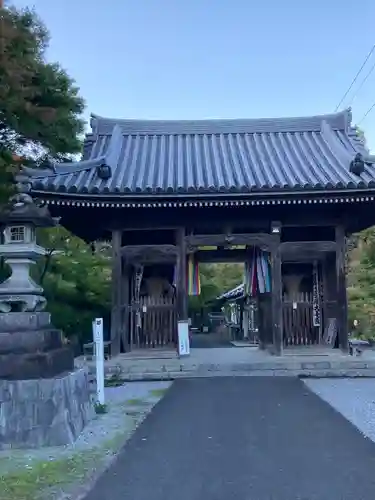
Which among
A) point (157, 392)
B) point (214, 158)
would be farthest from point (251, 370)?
point (214, 158)

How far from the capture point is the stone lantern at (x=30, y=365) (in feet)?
19.3

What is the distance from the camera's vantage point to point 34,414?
590 centimetres

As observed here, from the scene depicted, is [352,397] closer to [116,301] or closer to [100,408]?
[100,408]

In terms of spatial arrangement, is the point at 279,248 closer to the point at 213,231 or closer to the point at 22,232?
the point at 213,231

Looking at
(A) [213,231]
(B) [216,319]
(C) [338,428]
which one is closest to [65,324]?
(A) [213,231]

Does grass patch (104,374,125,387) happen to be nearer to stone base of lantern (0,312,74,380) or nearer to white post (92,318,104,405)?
white post (92,318,104,405)

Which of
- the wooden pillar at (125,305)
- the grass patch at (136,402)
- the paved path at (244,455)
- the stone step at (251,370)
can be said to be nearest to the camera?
the paved path at (244,455)

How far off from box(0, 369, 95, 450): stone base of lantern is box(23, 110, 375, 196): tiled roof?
20.1 ft

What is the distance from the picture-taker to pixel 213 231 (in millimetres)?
13414

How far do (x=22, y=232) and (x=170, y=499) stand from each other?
13.5 ft

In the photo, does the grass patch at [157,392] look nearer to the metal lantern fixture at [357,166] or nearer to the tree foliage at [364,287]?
the metal lantern fixture at [357,166]

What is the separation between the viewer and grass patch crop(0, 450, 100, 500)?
4.22 m

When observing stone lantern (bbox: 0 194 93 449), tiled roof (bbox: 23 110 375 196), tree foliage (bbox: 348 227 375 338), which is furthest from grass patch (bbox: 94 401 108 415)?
tree foliage (bbox: 348 227 375 338)

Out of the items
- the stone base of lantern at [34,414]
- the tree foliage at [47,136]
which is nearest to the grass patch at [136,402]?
the stone base of lantern at [34,414]
